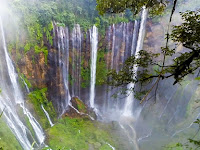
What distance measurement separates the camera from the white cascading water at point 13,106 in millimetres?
8676

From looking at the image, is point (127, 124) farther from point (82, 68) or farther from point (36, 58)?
point (36, 58)

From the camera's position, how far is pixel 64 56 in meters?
12.3

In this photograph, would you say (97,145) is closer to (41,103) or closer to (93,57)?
(41,103)

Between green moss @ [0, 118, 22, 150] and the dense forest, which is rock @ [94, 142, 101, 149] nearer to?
the dense forest

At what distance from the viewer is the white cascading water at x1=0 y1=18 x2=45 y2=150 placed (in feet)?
28.5

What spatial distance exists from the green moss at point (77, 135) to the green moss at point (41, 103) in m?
0.55

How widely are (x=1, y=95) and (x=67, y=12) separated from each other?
633 centimetres

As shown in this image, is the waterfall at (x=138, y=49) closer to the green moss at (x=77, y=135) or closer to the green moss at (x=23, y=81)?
the green moss at (x=77, y=135)

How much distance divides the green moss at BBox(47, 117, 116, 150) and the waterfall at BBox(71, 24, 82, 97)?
7.58ft

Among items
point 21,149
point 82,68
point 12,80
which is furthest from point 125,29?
point 21,149

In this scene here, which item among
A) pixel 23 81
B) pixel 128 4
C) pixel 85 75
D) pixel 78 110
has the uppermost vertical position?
pixel 128 4

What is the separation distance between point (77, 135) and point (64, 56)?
16.1 feet

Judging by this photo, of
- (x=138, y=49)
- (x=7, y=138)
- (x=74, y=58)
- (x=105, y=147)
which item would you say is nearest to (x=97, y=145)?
(x=105, y=147)

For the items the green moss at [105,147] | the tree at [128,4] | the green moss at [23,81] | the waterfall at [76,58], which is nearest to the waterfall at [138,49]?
the waterfall at [76,58]
